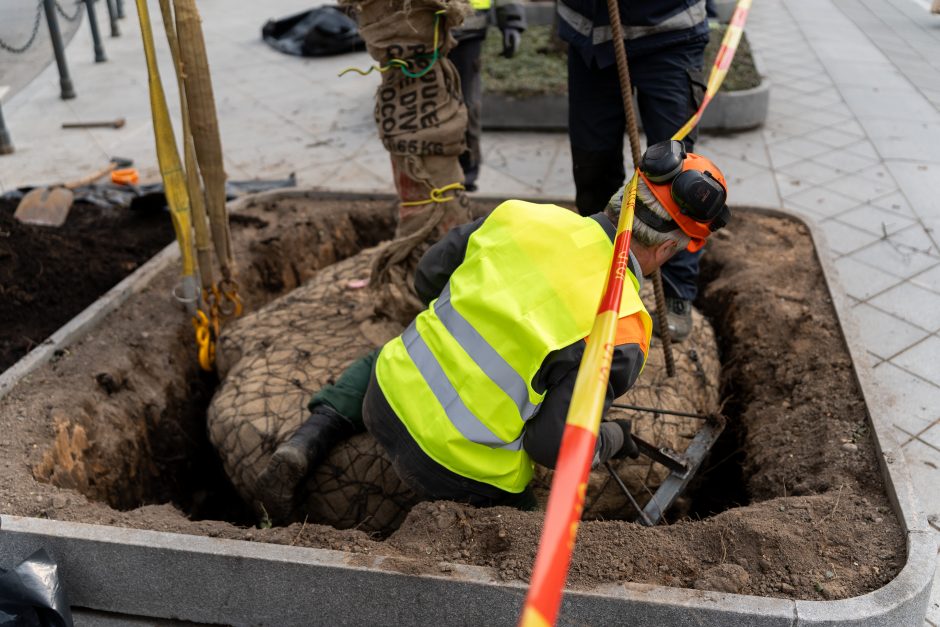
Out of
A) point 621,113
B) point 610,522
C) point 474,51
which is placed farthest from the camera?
point 474,51

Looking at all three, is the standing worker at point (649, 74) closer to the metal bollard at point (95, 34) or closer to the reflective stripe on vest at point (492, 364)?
the reflective stripe on vest at point (492, 364)

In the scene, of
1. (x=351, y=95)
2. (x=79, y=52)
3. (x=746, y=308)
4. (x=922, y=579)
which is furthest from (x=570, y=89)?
(x=79, y=52)

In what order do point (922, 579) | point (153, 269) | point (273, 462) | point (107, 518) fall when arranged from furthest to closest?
point (153, 269) < point (273, 462) < point (107, 518) < point (922, 579)

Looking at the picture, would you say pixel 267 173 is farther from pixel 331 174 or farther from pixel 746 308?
pixel 746 308

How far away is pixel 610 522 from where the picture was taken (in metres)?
2.62

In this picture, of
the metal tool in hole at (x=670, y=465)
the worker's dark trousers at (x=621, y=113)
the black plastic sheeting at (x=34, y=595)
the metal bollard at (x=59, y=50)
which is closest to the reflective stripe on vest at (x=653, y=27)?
the worker's dark trousers at (x=621, y=113)

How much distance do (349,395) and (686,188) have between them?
1456 mm

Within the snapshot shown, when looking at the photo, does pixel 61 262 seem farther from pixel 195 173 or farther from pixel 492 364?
Result: pixel 492 364

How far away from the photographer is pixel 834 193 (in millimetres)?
5836

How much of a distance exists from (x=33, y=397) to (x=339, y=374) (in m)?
1.21

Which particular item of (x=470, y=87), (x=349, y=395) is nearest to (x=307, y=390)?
(x=349, y=395)

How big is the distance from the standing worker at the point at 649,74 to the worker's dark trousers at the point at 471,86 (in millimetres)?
1018

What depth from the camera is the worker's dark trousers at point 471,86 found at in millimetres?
5039

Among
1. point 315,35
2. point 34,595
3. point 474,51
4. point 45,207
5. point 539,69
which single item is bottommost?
point 315,35
